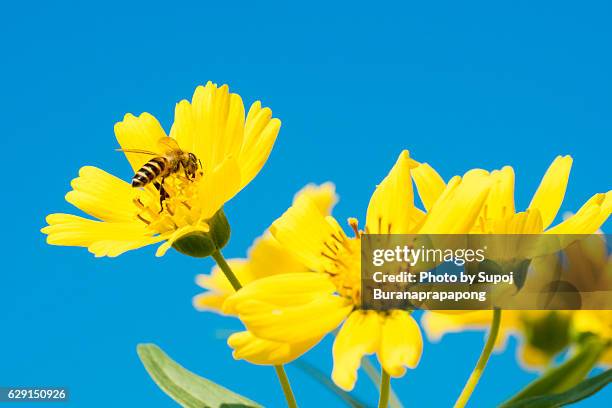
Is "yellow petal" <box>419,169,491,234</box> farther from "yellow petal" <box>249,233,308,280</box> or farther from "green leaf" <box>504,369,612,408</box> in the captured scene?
"yellow petal" <box>249,233,308,280</box>

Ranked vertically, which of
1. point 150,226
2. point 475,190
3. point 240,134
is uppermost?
point 240,134

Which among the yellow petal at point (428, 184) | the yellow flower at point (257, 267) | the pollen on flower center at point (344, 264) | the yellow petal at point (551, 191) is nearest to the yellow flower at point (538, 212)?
the yellow petal at point (551, 191)

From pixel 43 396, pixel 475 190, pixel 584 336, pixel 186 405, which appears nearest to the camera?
pixel 475 190

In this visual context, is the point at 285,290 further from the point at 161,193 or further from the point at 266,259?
the point at 266,259

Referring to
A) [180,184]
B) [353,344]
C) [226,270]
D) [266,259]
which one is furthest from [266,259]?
[353,344]

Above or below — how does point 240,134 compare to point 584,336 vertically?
above


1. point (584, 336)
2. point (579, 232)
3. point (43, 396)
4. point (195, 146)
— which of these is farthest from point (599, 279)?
point (43, 396)

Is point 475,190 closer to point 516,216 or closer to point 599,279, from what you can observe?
point 516,216
